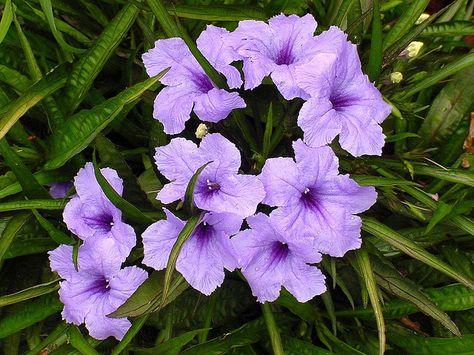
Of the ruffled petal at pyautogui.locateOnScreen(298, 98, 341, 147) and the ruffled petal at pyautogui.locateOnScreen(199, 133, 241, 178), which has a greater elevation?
the ruffled petal at pyautogui.locateOnScreen(298, 98, 341, 147)

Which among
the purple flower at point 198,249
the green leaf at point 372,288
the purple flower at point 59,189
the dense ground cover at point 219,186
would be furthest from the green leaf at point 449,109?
the purple flower at point 59,189

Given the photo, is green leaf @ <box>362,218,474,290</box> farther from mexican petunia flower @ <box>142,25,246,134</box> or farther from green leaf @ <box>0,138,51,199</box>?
green leaf @ <box>0,138,51,199</box>

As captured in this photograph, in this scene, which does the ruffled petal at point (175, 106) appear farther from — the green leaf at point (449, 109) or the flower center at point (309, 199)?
the green leaf at point (449, 109)

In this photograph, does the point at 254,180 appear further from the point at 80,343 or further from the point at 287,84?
the point at 80,343

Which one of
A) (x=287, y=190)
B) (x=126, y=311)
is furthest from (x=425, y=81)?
(x=126, y=311)

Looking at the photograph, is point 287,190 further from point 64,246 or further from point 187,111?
point 64,246

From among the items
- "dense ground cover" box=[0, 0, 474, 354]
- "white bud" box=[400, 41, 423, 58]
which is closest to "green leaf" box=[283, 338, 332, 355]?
"dense ground cover" box=[0, 0, 474, 354]

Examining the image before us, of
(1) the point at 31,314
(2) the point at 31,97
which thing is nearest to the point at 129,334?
(1) the point at 31,314
